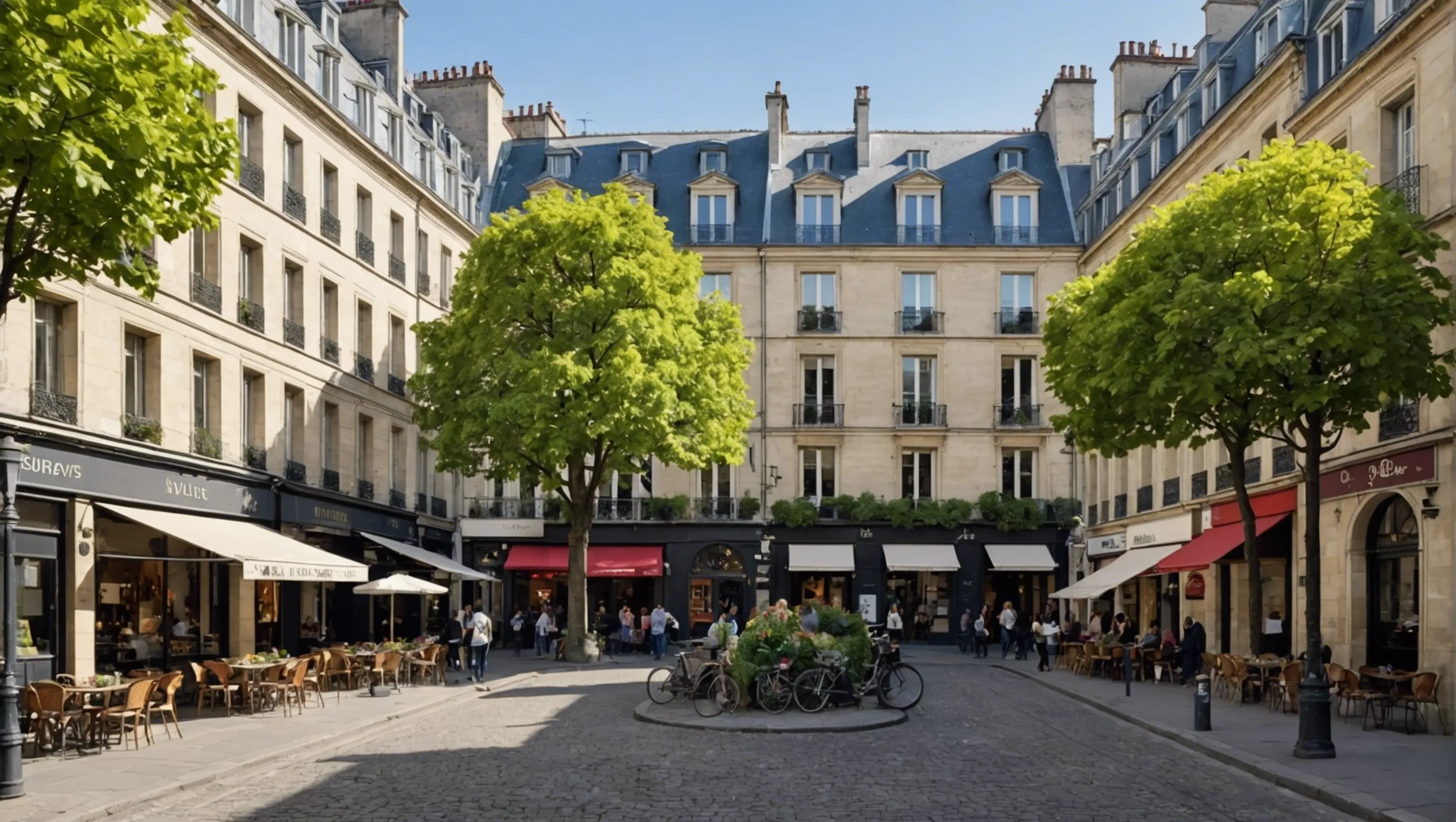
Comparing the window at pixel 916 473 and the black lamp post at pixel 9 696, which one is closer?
the black lamp post at pixel 9 696

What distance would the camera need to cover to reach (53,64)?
37.6 feet

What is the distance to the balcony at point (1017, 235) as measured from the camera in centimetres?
4928

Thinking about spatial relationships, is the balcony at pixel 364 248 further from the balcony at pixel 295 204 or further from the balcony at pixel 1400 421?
the balcony at pixel 1400 421

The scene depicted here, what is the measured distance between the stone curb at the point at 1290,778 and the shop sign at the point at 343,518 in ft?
57.3

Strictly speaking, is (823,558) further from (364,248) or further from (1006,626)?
(364,248)

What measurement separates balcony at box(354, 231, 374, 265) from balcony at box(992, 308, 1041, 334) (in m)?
21.1

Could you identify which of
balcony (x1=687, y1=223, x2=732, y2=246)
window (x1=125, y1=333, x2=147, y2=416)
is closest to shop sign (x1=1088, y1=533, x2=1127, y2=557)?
balcony (x1=687, y1=223, x2=732, y2=246)

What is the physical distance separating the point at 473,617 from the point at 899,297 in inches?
889

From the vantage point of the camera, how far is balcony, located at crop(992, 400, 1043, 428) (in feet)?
159

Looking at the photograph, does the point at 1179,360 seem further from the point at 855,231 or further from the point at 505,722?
the point at 855,231

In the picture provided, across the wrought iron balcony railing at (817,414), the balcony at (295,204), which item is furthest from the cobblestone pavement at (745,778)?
the wrought iron balcony railing at (817,414)

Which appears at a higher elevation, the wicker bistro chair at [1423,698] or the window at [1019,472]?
the window at [1019,472]

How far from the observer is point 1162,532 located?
35.9 metres

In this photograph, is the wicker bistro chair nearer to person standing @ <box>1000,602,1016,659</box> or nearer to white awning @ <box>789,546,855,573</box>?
person standing @ <box>1000,602,1016,659</box>
